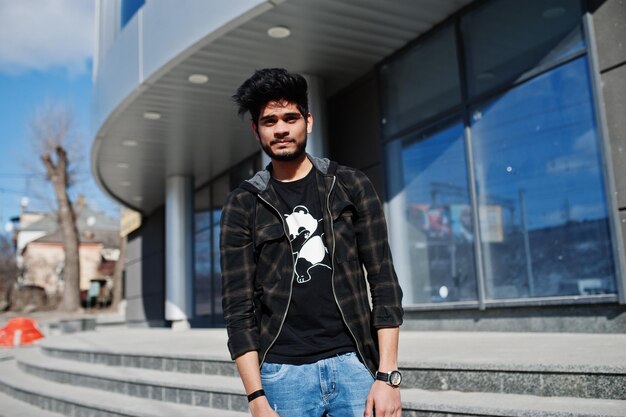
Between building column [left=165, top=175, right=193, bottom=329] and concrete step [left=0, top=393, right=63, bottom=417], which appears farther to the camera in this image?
building column [left=165, top=175, right=193, bottom=329]

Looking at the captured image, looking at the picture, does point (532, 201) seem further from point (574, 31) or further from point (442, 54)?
point (442, 54)

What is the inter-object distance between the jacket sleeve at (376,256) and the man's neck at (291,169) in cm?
18

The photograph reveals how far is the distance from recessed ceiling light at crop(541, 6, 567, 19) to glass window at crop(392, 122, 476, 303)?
5.45 feet

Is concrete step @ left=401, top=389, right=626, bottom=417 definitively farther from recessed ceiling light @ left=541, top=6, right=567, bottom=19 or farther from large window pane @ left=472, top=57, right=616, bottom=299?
recessed ceiling light @ left=541, top=6, right=567, bottom=19

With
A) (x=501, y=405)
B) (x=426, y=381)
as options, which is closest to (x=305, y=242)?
(x=501, y=405)

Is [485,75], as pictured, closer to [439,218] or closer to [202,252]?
[439,218]

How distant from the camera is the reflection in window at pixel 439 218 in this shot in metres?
7.51

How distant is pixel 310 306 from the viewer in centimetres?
187

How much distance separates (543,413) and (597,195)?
10.9 ft

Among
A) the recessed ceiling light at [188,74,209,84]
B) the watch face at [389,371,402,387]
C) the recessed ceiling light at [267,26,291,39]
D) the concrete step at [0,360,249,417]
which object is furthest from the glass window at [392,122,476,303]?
the watch face at [389,371,402,387]

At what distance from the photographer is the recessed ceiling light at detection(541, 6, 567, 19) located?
638 cm

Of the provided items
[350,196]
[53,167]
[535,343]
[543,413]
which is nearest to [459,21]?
[535,343]

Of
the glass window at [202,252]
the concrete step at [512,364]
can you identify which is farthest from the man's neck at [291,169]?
the glass window at [202,252]

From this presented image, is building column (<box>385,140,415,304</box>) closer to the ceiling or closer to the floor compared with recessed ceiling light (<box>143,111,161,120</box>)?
closer to the floor
